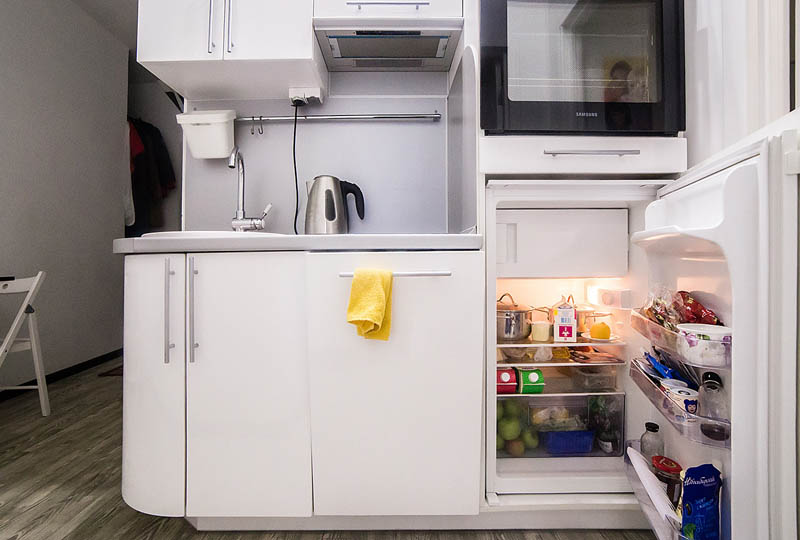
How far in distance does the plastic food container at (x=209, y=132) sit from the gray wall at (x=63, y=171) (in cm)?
160

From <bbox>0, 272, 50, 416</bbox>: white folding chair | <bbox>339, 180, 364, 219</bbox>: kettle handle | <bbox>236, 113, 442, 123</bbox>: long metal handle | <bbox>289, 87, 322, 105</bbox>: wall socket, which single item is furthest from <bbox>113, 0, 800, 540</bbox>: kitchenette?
<bbox>0, 272, 50, 416</bbox>: white folding chair

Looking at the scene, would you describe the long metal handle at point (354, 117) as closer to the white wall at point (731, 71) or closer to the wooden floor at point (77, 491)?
the white wall at point (731, 71)

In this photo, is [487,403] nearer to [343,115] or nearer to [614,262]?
[614,262]

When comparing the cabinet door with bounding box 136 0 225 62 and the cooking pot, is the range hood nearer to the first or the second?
the cabinet door with bounding box 136 0 225 62

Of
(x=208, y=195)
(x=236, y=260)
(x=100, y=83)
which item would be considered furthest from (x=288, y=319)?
(x=100, y=83)

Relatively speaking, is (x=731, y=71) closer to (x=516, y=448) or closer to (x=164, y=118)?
(x=516, y=448)

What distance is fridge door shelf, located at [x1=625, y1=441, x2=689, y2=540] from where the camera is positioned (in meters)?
1.01

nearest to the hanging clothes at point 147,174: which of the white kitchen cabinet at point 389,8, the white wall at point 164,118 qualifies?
the white wall at point 164,118

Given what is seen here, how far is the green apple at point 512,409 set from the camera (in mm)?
1487

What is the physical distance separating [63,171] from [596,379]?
134 inches

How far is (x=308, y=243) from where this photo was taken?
117cm

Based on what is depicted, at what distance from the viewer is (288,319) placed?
118 centimetres

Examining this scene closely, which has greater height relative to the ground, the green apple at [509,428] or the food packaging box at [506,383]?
the food packaging box at [506,383]

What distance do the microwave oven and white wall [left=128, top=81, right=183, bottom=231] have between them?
3.58 metres
